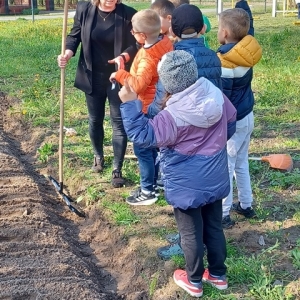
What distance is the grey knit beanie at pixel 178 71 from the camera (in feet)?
11.1

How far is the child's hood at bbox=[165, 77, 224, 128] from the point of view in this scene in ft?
11.1

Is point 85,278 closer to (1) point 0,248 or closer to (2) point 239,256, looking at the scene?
(1) point 0,248

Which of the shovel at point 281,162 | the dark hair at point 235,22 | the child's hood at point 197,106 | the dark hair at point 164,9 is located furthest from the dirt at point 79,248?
the dark hair at point 164,9

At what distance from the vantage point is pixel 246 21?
4383 mm

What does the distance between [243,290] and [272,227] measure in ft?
3.35

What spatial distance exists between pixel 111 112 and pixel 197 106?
8.06 ft

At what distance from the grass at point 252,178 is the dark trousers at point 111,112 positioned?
0.37 metres

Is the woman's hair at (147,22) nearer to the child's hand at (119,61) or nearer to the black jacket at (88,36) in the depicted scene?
the child's hand at (119,61)

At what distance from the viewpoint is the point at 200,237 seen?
144 inches

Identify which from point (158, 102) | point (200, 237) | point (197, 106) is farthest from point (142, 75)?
point (200, 237)

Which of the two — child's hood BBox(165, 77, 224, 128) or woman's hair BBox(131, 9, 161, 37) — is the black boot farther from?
child's hood BBox(165, 77, 224, 128)

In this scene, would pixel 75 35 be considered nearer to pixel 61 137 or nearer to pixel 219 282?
pixel 61 137

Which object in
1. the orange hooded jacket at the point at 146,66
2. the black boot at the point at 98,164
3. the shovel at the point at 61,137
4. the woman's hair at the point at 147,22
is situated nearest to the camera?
the woman's hair at the point at 147,22

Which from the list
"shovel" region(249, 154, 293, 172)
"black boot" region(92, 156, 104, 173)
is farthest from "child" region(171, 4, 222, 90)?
"black boot" region(92, 156, 104, 173)
